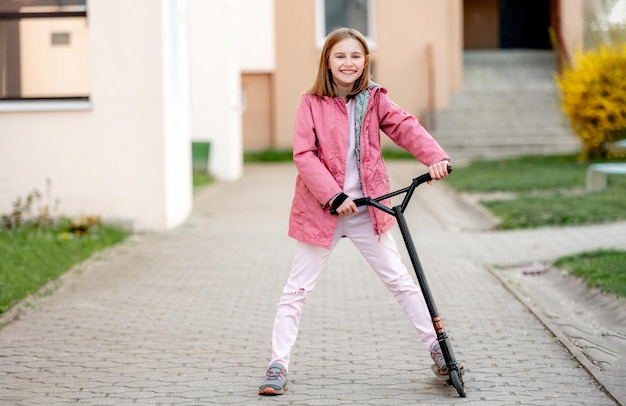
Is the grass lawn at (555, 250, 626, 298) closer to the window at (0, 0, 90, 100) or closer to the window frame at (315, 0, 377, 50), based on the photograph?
the window at (0, 0, 90, 100)

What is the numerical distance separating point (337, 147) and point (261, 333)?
6.66ft

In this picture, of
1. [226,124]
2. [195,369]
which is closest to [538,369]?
[195,369]

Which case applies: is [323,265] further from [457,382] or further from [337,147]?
[457,382]

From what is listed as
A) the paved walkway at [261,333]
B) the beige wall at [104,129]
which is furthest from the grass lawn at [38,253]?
the beige wall at [104,129]

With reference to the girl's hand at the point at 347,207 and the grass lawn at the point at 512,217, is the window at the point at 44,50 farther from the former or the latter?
the girl's hand at the point at 347,207

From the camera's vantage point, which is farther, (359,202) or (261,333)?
(261,333)

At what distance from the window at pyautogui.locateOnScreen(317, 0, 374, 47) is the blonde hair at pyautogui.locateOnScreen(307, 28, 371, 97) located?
20.9 meters

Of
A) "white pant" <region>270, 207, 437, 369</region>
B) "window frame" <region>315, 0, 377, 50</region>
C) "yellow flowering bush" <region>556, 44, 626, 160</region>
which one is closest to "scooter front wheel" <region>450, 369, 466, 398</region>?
"white pant" <region>270, 207, 437, 369</region>

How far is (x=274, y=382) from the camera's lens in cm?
552

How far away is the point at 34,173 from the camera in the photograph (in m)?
12.1

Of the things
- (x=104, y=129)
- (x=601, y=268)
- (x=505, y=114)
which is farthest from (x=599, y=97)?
(x=601, y=268)

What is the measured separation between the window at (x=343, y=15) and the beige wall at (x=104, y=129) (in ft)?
47.4

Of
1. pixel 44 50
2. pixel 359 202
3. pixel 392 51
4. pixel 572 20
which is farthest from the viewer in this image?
pixel 572 20

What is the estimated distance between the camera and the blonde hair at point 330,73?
219 inches
